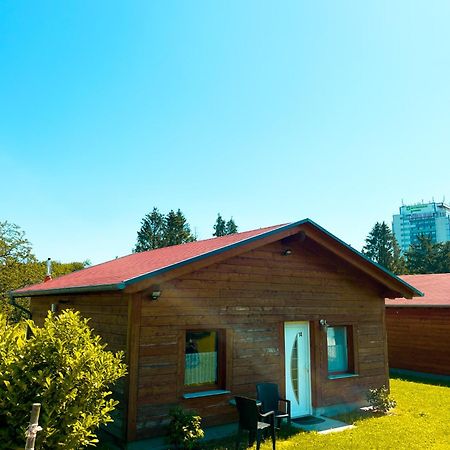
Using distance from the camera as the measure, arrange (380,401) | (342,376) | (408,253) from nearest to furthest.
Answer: (380,401), (342,376), (408,253)

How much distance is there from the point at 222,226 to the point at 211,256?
56927 mm

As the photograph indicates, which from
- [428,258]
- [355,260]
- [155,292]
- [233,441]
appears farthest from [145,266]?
[428,258]

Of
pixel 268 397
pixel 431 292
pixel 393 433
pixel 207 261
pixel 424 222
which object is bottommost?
pixel 393 433

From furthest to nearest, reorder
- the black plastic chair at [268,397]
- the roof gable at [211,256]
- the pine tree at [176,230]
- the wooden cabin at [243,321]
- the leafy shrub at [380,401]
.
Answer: the pine tree at [176,230] → the leafy shrub at [380,401] → the black plastic chair at [268,397] → the wooden cabin at [243,321] → the roof gable at [211,256]

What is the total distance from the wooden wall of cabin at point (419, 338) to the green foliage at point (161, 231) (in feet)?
139

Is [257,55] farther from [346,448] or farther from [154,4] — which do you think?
[346,448]

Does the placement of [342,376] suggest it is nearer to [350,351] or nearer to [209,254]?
[350,351]

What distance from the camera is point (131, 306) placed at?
7.18 metres

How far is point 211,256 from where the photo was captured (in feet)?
25.5

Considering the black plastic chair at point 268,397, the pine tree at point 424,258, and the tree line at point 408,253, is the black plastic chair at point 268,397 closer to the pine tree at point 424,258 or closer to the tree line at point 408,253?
the tree line at point 408,253

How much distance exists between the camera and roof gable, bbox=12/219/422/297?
6.99 meters

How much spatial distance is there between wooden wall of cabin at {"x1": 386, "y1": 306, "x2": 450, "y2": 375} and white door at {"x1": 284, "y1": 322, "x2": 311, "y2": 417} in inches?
301

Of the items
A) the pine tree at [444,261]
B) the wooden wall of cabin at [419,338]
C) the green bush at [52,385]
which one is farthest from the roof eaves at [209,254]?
the pine tree at [444,261]

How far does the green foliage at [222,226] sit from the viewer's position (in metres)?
64.4
